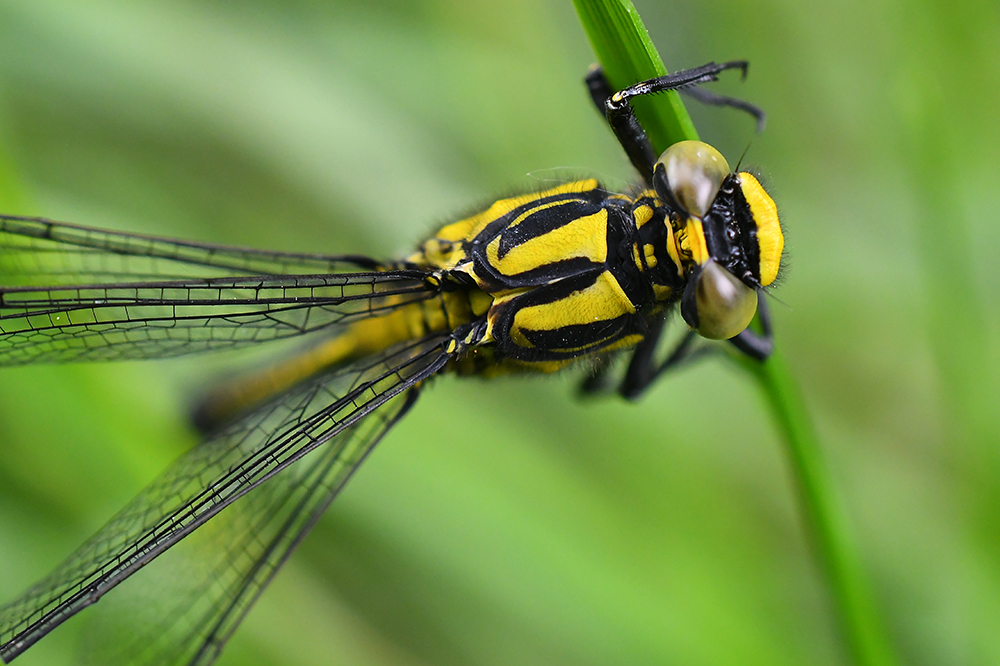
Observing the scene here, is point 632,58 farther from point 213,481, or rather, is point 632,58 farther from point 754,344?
point 213,481

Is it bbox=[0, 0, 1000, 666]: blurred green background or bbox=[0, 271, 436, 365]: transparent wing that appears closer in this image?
bbox=[0, 271, 436, 365]: transparent wing

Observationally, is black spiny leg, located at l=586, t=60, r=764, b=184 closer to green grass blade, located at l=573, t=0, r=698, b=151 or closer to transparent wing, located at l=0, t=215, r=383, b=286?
green grass blade, located at l=573, t=0, r=698, b=151

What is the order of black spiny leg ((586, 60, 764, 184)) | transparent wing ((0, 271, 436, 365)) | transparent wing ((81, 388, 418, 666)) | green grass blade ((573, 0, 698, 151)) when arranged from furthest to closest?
transparent wing ((81, 388, 418, 666)) → transparent wing ((0, 271, 436, 365)) → black spiny leg ((586, 60, 764, 184)) → green grass blade ((573, 0, 698, 151))

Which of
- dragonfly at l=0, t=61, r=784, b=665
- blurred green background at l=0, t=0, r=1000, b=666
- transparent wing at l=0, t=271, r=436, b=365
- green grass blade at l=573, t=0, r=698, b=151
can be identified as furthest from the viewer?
blurred green background at l=0, t=0, r=1000, b=666

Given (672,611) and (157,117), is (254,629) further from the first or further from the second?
(157,117)

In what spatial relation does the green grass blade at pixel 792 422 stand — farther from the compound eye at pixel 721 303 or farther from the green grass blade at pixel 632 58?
the compound eye at pixel 721 303

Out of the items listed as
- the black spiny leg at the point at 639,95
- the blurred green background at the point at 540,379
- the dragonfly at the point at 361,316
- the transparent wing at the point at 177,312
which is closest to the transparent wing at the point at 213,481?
the dragonfly at the point at 361,316

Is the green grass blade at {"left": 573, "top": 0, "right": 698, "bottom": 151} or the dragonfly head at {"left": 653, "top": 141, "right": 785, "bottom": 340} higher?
the green grass blade at {"left": 573, "top": 0, "right": 698, "bottom": 151}

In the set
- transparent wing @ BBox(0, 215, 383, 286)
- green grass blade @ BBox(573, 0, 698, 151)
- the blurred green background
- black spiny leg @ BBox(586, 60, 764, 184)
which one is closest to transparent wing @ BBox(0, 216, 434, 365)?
transparent wing @ BBox(0, 215, 383, 286)
